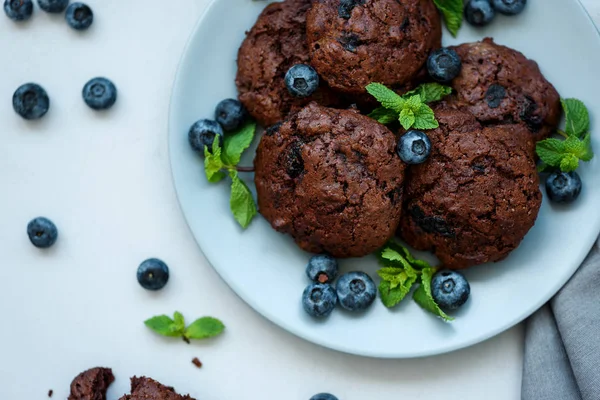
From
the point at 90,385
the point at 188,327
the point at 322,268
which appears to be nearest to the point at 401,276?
the point at 322,268

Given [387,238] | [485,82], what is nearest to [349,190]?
[387,238]

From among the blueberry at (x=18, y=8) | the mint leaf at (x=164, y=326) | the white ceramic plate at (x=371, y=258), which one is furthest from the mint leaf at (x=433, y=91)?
the blueberry at (x=18, y=8)

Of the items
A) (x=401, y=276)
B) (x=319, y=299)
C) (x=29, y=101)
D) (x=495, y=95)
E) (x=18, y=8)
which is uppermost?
(x=18, y=8)

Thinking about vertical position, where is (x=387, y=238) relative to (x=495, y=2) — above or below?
below

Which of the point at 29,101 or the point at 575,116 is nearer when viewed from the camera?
the point at 575,116

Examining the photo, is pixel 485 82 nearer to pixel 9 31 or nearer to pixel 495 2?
pixel 495 2

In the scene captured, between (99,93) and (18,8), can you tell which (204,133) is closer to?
(99,93)

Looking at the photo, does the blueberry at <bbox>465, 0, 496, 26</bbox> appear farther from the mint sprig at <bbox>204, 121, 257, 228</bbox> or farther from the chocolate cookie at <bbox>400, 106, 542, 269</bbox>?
the mint sprig at <bbox>204, 121, 257, 228</bbox>
